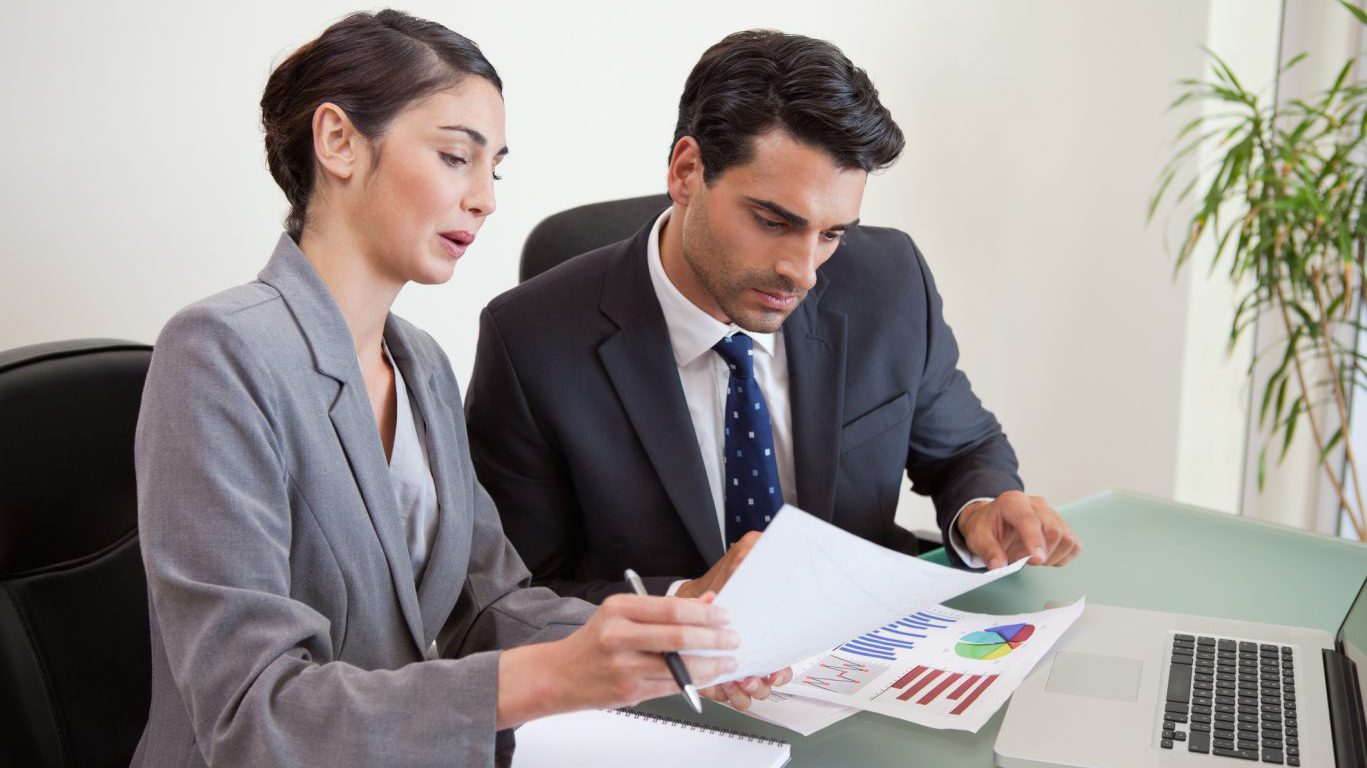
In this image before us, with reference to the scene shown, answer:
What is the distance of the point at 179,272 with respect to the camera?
2.06m

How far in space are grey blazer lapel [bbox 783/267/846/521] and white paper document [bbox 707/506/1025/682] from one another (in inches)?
26.4

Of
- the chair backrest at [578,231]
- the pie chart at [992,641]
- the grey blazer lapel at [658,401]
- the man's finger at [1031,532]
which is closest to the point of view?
the pie chart at [992,641]

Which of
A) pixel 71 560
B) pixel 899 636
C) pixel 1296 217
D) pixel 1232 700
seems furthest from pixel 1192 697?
pixel 1296 217

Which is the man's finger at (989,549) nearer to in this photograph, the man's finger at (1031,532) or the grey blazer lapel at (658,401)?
the man's finger at (1031,532)

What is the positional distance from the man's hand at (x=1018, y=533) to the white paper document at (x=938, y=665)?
0.33 feet

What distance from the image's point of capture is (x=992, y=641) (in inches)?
55.5

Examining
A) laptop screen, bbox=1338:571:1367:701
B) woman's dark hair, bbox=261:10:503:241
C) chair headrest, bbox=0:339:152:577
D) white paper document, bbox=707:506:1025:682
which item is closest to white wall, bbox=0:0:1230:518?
chair headrest, bbox=0:339:152:577

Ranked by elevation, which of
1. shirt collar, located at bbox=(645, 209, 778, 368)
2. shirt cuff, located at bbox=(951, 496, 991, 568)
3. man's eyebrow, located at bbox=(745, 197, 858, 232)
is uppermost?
man's eyebrow, located at bbox=(745, 197, 858, 232)

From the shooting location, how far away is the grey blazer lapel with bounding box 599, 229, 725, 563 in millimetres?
1710

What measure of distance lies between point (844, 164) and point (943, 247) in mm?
2050

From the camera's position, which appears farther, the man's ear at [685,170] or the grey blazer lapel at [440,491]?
the man's ear at [685,170]

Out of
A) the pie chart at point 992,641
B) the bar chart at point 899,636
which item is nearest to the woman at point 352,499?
the bar chart at point 899,636

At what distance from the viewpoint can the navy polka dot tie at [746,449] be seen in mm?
1757

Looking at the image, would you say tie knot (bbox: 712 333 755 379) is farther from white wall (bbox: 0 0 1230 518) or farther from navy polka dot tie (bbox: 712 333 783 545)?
white wall (bbox: 0 0 1230 518)
